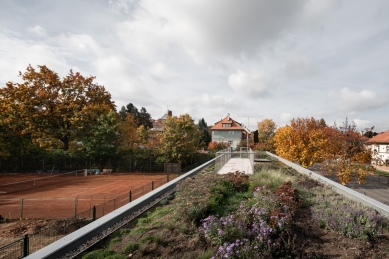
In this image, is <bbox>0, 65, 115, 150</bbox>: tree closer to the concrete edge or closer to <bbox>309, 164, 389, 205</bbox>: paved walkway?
the concrete edge

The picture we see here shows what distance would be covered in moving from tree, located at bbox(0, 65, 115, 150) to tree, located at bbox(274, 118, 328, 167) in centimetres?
2743

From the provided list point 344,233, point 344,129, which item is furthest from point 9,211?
point 344,129

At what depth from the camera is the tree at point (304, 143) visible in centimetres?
2434

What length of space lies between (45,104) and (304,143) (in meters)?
34.4

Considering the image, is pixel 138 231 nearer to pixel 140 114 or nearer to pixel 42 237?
pixel 42 237

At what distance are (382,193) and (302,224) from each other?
27544 millimetres

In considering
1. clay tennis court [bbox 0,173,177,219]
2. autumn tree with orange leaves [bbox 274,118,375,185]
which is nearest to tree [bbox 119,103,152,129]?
clay tennis court [bbox 0,173,177,219]

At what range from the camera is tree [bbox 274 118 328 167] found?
79.9ft

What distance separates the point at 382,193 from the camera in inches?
1016

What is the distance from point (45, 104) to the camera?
33.5 m

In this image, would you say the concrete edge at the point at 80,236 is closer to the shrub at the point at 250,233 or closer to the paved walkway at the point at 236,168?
the shrub at the point at 250,233

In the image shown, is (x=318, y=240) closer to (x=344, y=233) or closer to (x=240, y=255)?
(x=344, y=233)

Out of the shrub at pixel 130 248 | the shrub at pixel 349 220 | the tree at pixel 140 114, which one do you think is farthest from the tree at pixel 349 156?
the tree at pixel 140 114

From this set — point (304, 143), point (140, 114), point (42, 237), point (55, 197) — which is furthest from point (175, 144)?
point (140, 114)
